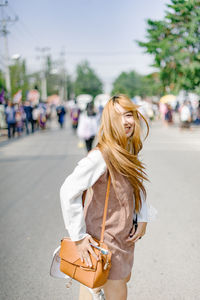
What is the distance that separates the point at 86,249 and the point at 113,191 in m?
0.34

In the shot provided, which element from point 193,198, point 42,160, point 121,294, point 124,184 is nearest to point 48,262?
point 121,294

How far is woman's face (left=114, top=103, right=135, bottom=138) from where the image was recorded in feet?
5.66

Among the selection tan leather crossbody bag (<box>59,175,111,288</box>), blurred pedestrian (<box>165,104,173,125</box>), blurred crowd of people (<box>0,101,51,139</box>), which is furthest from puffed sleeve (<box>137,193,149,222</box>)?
blurred pedestrian (<box>165,104,173,125</box>)

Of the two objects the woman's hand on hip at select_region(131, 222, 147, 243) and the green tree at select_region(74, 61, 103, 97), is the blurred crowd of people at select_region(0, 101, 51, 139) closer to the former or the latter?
the woman's hand on hip at select_region(131, 222, 147, 243)

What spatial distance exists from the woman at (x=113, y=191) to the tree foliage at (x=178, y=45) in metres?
1.88

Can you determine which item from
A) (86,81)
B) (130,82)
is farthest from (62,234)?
(130,82)


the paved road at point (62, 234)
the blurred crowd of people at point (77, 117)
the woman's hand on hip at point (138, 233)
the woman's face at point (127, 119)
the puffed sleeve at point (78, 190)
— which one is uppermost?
the woman's face at point (127, 119)

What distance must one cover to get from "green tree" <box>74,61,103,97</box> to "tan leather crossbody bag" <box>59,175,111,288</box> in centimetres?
10490

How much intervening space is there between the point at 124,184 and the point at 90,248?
39 centimetres

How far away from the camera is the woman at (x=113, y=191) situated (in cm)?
166

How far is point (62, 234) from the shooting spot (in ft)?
12.9

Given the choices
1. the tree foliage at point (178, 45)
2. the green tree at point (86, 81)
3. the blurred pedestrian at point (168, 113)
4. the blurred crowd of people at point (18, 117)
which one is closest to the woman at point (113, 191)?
the tree foliage at point (178, 45)

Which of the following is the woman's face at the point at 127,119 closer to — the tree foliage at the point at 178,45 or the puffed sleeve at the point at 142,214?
the puffed sleeve at the point at 142,214

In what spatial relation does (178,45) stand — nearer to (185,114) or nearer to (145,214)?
(145,214)
